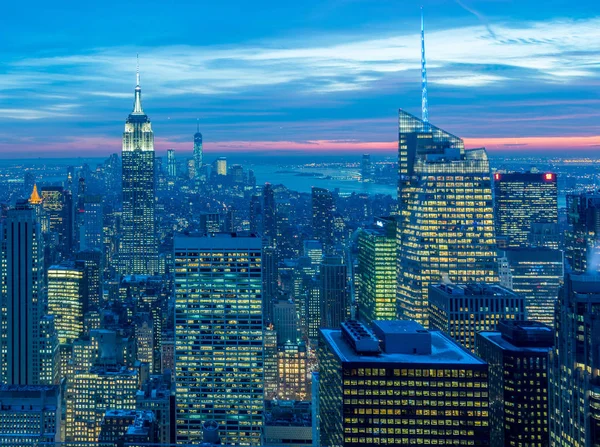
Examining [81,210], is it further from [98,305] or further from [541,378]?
[541,378]

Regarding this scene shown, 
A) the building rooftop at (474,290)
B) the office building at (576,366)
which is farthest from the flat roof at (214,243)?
the office building at (576,366)

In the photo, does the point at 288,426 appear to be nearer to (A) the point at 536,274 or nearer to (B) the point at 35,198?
(A) the point at 536,274

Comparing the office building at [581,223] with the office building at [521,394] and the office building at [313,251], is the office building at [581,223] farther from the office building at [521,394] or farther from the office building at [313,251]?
the office building at [313,251]

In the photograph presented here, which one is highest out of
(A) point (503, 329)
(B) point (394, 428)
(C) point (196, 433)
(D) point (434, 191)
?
(D) point (434, 191)

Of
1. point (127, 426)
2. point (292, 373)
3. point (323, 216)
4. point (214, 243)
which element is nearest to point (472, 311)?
point (214, 243)

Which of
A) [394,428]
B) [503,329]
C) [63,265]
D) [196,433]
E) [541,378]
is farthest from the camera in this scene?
[63,265]

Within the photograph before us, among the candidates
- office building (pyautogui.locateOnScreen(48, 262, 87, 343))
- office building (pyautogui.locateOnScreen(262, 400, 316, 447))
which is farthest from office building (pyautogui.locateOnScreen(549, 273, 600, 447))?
office building (pyautogui.locateOnScreen(48, 262, 87, 343))

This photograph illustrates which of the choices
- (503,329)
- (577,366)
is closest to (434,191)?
(503,329)
